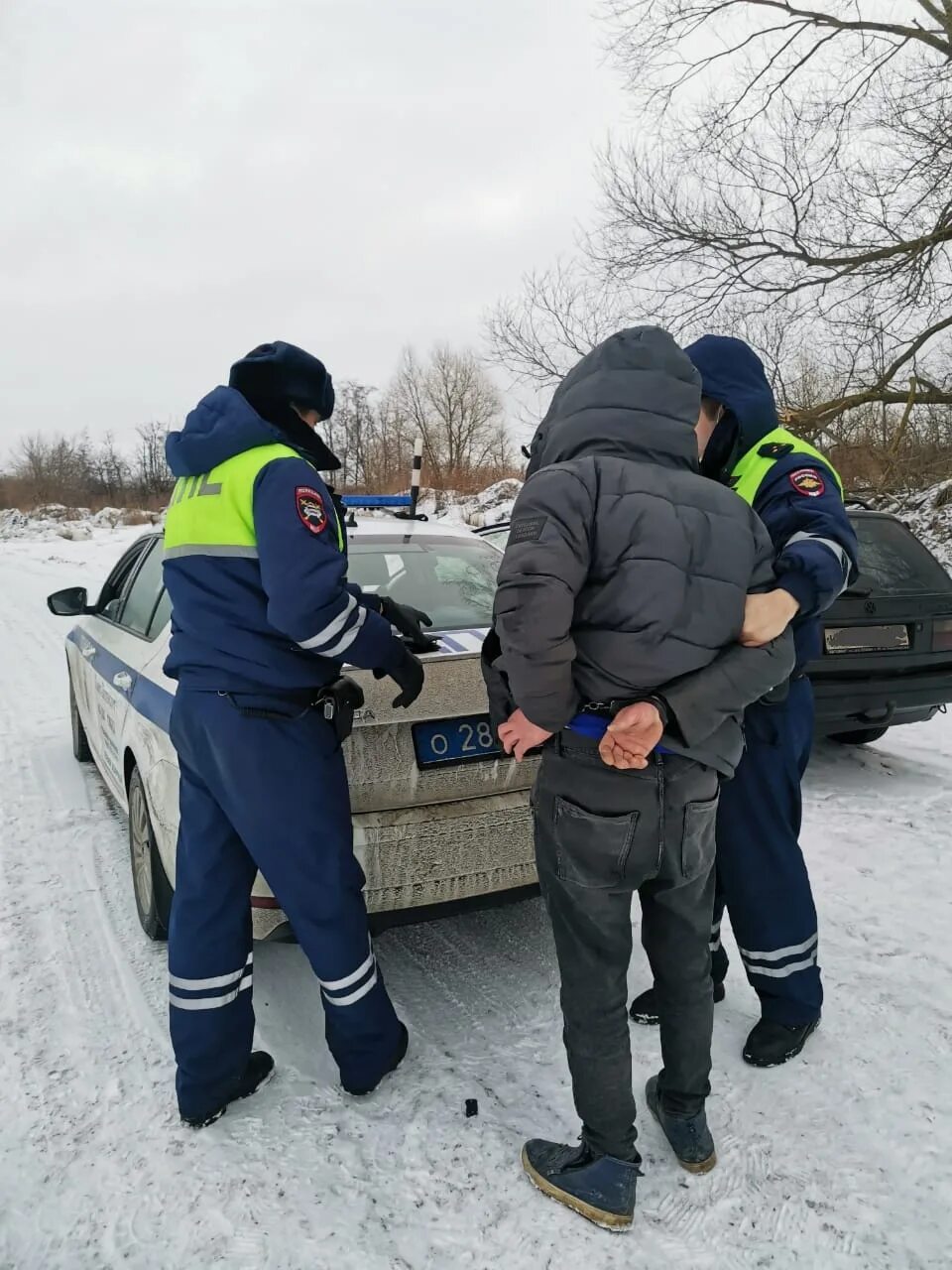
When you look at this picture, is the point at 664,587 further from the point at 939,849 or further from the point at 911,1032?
the point at 939,849

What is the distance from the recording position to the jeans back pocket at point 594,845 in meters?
1.72

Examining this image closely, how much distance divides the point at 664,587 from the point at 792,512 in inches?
27.9

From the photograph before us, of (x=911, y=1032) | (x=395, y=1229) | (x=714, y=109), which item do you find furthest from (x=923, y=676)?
(x=714, y=109)

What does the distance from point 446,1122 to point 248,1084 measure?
581 millimetres

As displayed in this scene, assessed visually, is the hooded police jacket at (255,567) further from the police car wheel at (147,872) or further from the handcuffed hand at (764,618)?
the police car wheel at (147,872)

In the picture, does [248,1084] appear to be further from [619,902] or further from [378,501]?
[378,501]

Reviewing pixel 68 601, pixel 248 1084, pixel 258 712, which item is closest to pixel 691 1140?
pixel 248 1084

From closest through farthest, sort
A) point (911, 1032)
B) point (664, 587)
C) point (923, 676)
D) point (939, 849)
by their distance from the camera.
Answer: point (664, 587) < point (911, 1032) < point (939, 849) < point (923, 676)

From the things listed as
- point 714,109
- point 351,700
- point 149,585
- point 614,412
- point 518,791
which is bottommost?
point 518,791

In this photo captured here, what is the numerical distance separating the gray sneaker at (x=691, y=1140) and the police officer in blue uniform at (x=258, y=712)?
Result: 2.61ft

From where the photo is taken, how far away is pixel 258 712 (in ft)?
6.77

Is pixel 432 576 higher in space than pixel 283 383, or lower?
lower

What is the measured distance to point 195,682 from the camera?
6.94ft

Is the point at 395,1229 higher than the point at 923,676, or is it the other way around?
the point at 923,676
